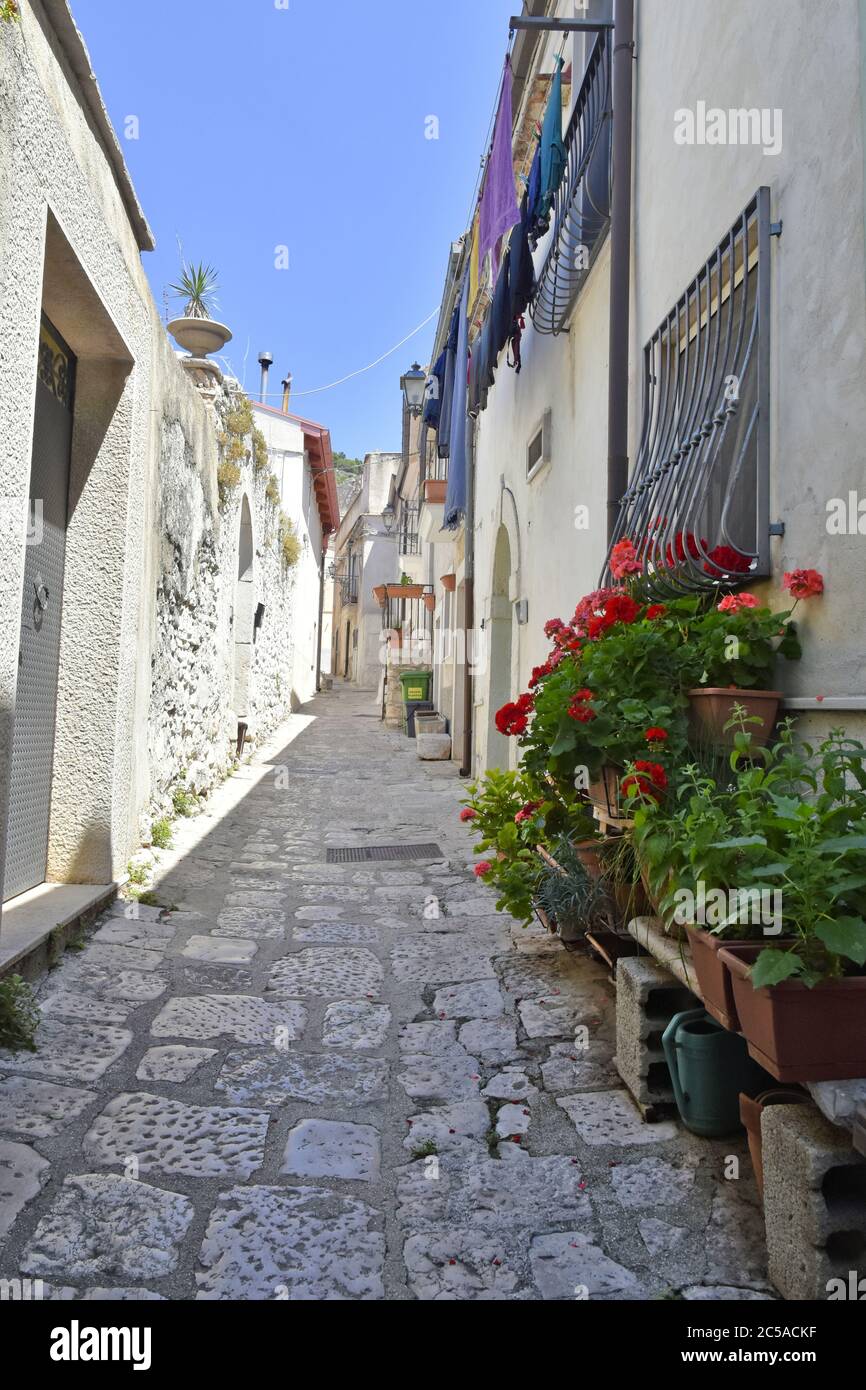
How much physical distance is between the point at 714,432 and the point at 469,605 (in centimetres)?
711

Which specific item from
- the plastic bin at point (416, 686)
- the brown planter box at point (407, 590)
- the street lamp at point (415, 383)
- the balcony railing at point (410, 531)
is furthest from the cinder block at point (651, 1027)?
the balcony railing at point (410, 531)

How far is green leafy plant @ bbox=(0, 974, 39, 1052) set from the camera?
2717 mm

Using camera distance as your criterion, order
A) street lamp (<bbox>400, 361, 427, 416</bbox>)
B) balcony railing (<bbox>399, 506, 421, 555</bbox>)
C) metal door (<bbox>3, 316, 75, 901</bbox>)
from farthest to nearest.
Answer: balcony railing (<bbox>399, 506, 421, 555</bbox>) → street lamp (<bbox>400, 361, 427, 416</bbox>) → metal door (<bbox>3, 316, 75, 901</bbox>)

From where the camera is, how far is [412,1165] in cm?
228

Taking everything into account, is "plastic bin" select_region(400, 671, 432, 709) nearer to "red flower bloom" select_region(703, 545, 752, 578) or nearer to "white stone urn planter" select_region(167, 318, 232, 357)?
"white stone urn planter" select_region(167, 318, 232, 357)

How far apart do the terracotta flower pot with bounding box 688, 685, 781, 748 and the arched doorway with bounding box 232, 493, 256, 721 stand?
7.16m

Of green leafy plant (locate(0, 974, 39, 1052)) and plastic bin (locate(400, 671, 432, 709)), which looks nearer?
green leafy plant (locate(0, 974, 39, 1052))

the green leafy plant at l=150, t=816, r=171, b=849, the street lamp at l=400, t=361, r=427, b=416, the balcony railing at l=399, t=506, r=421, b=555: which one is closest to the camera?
the green leafy plant at l=150, t=816, r=171, b=849

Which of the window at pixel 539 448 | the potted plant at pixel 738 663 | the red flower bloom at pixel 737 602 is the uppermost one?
the window at pixel 539 448

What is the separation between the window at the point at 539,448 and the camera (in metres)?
5.87

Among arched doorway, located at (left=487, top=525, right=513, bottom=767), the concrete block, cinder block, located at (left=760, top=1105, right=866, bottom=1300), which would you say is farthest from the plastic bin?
cinder block, located at (left=760, top=1105, right=866, bottom=1300)

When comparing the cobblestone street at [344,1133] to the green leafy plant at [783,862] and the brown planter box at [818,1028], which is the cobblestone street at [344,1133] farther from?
the green leafy plant at [783,862]

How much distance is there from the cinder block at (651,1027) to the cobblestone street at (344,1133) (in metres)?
0.08
